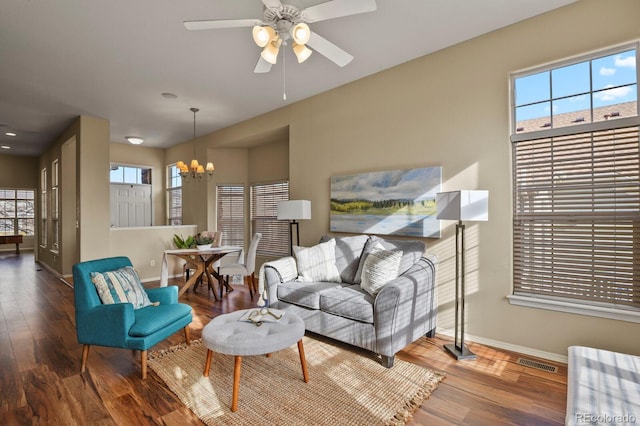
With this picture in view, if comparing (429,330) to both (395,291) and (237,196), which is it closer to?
(395,291)

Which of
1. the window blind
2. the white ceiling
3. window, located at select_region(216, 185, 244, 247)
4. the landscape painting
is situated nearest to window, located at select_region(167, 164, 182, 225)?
the window blind

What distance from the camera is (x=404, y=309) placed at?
271 centimetres

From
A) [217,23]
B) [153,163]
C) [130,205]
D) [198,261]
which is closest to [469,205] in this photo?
[217,23]

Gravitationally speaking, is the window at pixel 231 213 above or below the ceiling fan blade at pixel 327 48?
below

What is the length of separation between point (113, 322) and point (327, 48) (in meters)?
2.57

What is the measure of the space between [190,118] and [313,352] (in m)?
4.55

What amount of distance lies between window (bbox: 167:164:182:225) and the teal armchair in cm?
519

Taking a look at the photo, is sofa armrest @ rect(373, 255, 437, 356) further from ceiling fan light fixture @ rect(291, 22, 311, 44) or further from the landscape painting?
ceiling fan light fixture @ rect(291, 22, 311, 44)

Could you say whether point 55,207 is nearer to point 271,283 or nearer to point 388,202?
point 271,283

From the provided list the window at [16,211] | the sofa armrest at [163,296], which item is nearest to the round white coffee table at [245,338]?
the sofa armrest at [163,296]

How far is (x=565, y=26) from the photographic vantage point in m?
2.69

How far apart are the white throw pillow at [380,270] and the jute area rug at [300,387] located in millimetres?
590

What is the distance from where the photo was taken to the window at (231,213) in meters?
6.61

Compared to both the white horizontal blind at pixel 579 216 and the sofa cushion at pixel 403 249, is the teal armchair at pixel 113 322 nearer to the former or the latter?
the sofa cushion at pixel 403 249
